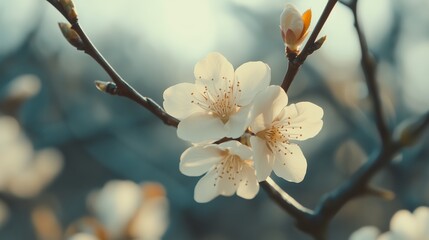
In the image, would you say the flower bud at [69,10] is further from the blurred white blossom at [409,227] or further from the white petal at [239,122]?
the blurred white blossom at [409,227]

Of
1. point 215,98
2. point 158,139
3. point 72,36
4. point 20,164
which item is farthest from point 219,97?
point 158,139

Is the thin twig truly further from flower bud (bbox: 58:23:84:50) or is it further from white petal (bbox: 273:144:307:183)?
flower bud (bbox: 58:23:84:50)

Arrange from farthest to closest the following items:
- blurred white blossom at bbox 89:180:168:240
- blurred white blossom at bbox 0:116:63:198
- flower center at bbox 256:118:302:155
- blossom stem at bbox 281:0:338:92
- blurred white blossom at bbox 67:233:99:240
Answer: blurred white blossom at bbox 0:116:63:198 → blurred white blossom at bbox 89:180:168:240 → blurred white blossom at bbox 67:233:99:240 → flower center at bbox 256:118:302:155 → blossom stem at bbox 281:0:338:92

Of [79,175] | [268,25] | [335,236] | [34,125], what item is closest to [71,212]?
[79,175]

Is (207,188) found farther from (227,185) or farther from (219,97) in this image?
(219,97)

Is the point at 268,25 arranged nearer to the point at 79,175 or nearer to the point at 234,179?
the point at 234,179

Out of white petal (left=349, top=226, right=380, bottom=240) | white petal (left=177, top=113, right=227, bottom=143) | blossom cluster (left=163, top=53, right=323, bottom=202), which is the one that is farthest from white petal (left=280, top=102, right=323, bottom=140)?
white petal (left=349, top=226, right=380, bottom=240)
